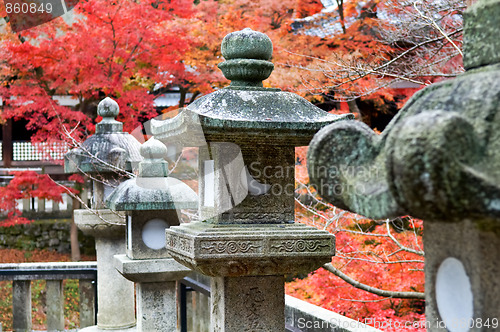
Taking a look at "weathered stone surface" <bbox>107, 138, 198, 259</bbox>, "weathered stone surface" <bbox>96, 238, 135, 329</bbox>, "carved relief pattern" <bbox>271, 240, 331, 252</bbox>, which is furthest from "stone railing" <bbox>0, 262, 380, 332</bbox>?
"carved relief pattern" <bbox>271, 240, 331, 252</bbox>

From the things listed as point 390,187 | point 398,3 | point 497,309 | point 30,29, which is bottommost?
point 497,309

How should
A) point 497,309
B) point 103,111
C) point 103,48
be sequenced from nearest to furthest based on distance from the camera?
1. point 497,309
2. point 103,111
3. point 103,48

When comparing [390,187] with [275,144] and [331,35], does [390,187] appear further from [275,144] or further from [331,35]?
[331,35]

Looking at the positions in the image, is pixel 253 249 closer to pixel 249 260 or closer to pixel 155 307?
pixel 249 260

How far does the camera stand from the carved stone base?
11.6 feet

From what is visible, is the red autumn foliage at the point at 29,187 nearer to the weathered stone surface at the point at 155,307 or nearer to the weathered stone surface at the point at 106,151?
the weathered stone surface at the point at 106,151

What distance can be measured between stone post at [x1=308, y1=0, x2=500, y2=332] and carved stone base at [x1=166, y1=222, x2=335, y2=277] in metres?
1.92

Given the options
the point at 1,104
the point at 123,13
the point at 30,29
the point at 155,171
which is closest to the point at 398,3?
the point at 155,171

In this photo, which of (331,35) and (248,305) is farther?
(331,35)

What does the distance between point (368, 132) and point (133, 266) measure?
4385mm

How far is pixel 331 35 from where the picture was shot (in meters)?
11.0

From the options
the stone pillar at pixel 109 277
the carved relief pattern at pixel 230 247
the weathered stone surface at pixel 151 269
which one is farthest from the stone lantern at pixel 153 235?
the carved relief pattern at pixel 230 247

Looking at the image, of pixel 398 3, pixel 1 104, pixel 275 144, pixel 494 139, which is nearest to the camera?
pixel 494 139

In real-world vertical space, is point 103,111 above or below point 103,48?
below
